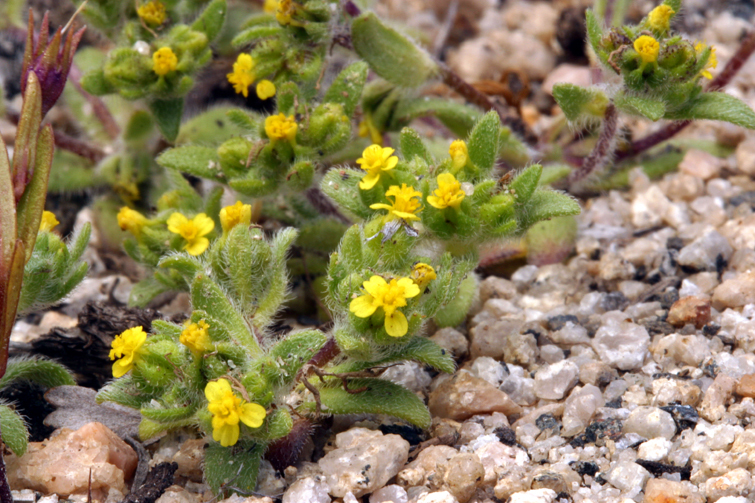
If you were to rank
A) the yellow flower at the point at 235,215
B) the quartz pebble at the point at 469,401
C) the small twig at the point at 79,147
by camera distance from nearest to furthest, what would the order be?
1. the quartz pebble at the point at 469,401
2. the yellow flower at the point at 235,215
3. the small twig at the point at 79,147

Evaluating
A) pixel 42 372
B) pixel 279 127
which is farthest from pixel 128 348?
pixel 279 127

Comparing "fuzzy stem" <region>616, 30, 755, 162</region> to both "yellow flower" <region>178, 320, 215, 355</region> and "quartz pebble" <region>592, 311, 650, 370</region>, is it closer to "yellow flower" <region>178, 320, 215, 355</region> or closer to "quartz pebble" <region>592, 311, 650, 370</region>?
"quartz pebble" <region>592, 311, 650, 370</region>

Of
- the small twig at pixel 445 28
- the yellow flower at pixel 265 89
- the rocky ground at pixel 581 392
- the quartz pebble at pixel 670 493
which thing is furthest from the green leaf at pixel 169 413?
the small twig at pixel 445 28

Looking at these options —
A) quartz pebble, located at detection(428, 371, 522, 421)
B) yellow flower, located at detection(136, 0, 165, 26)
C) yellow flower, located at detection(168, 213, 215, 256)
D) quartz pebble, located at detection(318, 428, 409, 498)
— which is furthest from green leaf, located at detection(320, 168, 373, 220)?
yellow flower, located at detection(136, 0, 165, 26)

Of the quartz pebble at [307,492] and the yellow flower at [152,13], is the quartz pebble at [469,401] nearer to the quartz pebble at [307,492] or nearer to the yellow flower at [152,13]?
the quartz pebble at [307,492]

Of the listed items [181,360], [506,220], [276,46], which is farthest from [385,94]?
[181,360]

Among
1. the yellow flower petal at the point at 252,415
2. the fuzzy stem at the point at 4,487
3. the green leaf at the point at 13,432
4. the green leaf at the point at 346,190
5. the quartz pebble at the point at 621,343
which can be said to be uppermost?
the green leaf at the point at 346,190

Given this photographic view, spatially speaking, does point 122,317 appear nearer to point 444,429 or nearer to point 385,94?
point 444,429
